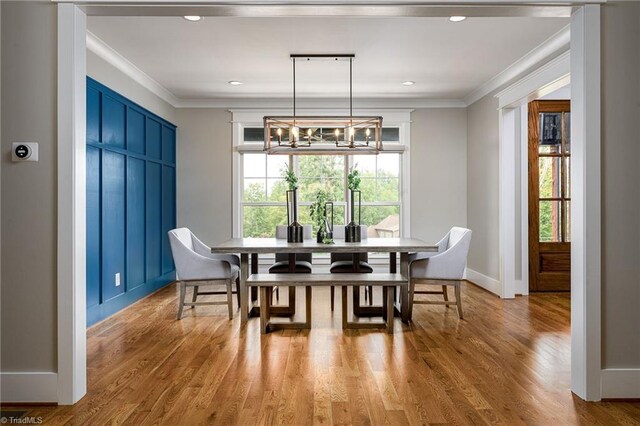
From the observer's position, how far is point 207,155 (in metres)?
6.64

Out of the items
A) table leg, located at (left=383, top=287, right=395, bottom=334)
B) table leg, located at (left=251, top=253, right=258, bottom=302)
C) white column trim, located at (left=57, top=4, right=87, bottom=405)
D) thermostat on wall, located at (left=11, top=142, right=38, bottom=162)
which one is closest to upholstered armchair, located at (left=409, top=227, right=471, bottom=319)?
table leg, located at (left=383, top=287, right=395, bottom=334)

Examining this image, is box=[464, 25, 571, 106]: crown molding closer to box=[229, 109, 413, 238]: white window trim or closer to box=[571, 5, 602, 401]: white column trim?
box=[229, 109, 413, 238]: white window trim

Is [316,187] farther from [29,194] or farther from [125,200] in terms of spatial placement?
[29,194]

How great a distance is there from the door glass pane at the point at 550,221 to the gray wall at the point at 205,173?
4.09 m

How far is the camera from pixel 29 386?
2457mm

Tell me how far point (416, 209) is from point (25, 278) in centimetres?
515

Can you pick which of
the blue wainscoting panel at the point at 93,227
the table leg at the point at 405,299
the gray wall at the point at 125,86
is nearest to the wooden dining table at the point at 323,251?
the table leg at the point at 405,299

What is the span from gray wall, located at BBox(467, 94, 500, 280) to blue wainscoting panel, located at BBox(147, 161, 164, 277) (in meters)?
4.10

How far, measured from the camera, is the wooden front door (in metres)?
5.74

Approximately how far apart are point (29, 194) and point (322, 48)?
9.70ft

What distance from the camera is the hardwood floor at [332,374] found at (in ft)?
7.66

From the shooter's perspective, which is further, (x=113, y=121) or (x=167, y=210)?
(x=167, y=210)

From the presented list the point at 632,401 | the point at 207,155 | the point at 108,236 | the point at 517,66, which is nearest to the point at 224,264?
the point at 108,236

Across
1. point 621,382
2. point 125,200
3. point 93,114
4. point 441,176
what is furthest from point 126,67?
point 621,382
